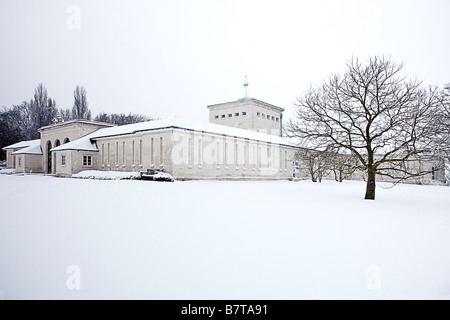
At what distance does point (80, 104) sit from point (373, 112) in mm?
64377

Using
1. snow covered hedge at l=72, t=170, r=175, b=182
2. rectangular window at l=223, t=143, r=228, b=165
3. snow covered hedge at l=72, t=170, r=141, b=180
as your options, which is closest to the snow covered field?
snow covered hedge at l=72, t=170, r=175, b=182

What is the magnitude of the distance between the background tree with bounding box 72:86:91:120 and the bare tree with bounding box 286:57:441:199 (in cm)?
5971

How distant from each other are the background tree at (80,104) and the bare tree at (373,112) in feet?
196

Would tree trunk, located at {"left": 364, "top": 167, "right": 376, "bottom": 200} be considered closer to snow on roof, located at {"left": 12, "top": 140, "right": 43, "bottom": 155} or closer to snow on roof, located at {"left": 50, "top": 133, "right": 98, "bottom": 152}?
snow on roof, located at {"left": 50, "top": 133, "right": 98, "bottom": 152}

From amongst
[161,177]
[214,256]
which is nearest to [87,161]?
[161,177]

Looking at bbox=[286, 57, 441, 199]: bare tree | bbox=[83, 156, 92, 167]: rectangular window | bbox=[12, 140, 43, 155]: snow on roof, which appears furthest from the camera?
bbox=[12, 140, 43, 155]: snow on roof

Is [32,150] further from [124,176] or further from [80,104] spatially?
[124,176]

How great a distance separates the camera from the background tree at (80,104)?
215ft

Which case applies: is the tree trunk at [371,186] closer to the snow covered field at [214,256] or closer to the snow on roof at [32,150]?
the snow covered field at [214,256]

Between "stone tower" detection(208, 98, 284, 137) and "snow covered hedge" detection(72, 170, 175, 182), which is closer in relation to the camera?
"snow covered hedge" detection(72, 170, 175, 182)

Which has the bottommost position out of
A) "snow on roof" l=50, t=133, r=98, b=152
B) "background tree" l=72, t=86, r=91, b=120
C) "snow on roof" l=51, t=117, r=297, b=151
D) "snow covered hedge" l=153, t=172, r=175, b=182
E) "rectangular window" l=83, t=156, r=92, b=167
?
"snow covered hedge" l=153, t=172, r=175, b=182

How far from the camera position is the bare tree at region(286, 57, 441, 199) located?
14734mm

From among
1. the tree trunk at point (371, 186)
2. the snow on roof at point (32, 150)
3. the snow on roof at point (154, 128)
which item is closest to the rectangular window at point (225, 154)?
the snow on roof at point (154, 128)

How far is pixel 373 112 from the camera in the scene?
16.0 m
